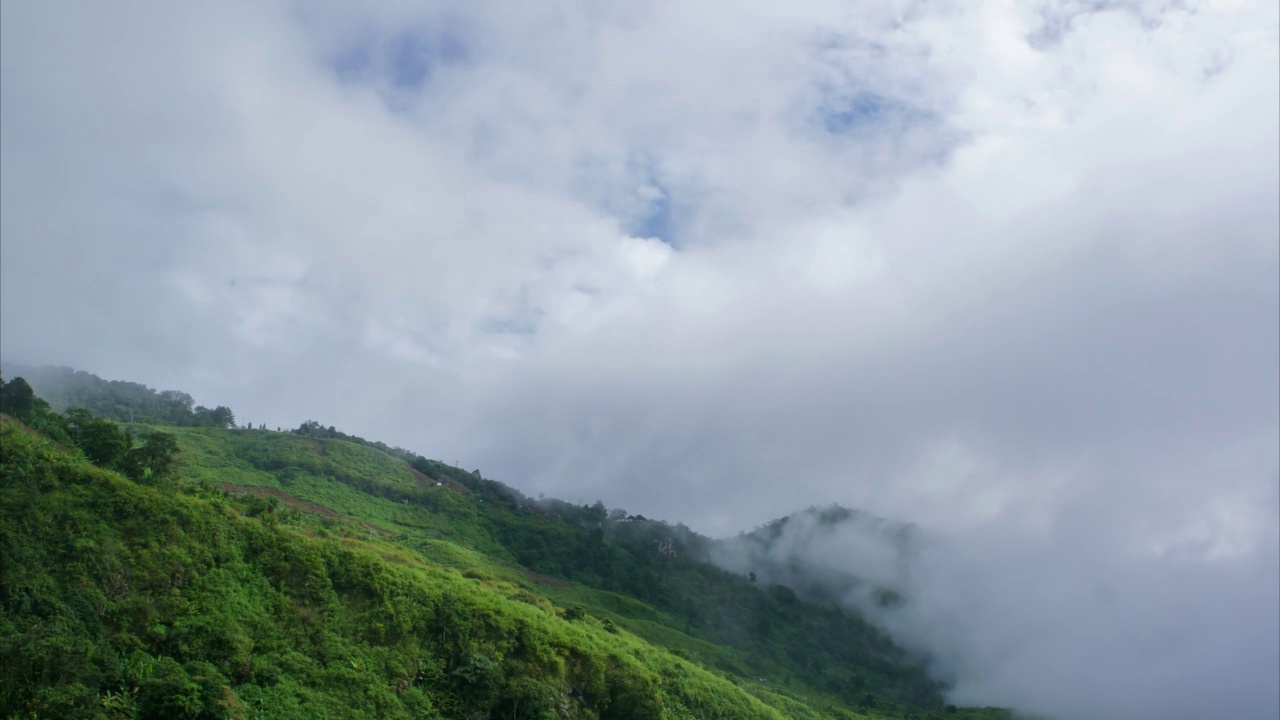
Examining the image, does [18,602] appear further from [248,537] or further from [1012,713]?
[1012,713]

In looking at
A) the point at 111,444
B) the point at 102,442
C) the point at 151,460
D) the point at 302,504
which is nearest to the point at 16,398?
the point at 102,442

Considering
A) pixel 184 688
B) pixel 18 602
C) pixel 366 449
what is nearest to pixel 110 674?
pixel 184 688

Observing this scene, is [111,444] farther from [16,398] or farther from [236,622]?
[236,622]

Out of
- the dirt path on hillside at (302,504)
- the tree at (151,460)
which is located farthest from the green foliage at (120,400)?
the tree at (151,460)

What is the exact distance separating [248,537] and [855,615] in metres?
154

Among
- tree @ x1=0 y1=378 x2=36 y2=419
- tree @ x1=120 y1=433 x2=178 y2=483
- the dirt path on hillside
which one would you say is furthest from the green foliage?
tree @ x1=120 y1=433 x2=178 y2=483

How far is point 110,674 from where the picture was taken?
111ft

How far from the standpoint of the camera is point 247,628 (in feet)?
133

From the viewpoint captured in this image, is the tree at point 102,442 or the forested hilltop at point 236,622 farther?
the tree at point 102,442

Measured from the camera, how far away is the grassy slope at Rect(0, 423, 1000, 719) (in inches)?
1339

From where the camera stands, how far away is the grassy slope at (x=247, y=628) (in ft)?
112

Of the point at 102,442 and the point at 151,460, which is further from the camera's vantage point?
the point at 102,442

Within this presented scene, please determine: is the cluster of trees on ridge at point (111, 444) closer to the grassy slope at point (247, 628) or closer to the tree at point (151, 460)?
the tree at point (151, 460)

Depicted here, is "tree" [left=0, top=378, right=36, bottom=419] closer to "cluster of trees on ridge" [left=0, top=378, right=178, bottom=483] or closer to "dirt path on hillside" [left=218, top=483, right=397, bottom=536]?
"cluster of trees on ridge" [left=0, top=378, right=178, bottom=483]
